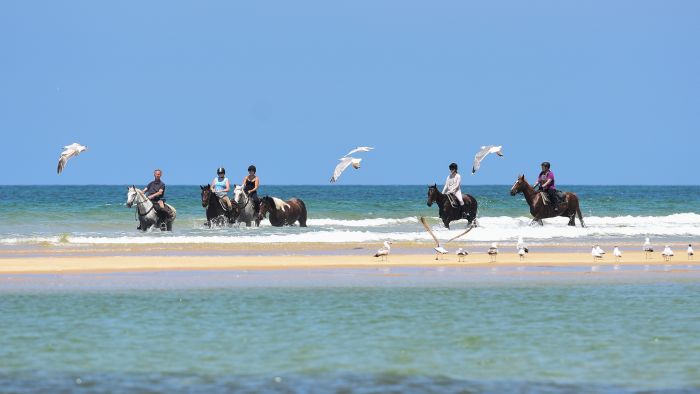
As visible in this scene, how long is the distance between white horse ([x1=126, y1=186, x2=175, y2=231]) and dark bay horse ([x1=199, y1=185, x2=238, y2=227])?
3.49ft

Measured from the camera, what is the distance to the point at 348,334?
1288 cm

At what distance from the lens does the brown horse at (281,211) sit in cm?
3622

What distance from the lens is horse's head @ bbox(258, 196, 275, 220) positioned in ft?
118

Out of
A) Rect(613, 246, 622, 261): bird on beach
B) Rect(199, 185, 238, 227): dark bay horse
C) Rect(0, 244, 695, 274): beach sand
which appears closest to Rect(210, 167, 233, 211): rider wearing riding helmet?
Rect(199, 185, 238, 227): dark bay horse

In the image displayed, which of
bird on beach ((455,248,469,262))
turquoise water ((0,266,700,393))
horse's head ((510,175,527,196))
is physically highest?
horse's head ((510,175,527,196))

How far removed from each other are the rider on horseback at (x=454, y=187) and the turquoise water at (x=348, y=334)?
15.8m

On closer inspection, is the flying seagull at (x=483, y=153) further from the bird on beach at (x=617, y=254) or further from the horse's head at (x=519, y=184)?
the bird on beach at (x=617, y=254)

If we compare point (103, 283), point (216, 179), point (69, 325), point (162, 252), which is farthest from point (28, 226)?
point (69, 325)

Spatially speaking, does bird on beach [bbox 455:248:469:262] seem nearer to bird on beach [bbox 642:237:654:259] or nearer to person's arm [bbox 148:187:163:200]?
bird on beach [bbox 642:237:654:259]

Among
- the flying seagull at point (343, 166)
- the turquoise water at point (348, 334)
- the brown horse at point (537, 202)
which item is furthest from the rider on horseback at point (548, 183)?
the turquoise water at point (348, 334)

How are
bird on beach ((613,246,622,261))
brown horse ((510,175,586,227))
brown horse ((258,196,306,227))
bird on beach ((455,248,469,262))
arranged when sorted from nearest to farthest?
bird on beach ((455,248,469,262)) < bird on beach ((613,246,622,261)) < brown horse ((510,175,586,227)) < brown horse ((258,196,306,227))

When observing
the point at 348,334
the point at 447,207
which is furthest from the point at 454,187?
the point at 348,334

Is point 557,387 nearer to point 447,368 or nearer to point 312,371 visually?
point 447,368

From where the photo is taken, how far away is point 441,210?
35438 mm
